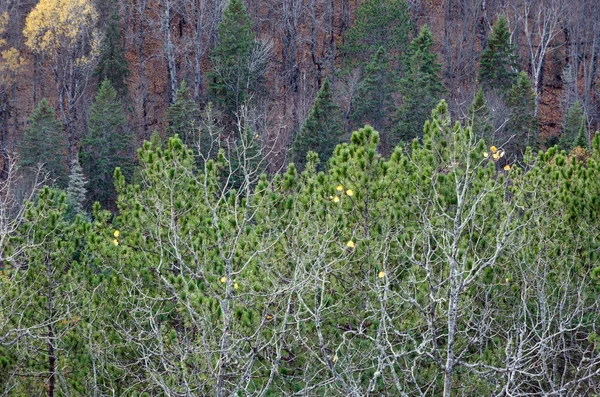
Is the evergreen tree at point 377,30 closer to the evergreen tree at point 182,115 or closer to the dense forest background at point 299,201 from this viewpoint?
the dense forest background at point 299,201

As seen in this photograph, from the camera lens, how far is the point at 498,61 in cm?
3659

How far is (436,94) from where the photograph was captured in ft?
112

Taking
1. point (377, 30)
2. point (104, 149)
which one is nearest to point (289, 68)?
point (377, 30)

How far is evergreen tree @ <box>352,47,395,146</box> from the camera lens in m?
35.0

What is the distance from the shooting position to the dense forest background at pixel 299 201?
294 inches

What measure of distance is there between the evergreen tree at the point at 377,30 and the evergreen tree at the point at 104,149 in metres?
12.6

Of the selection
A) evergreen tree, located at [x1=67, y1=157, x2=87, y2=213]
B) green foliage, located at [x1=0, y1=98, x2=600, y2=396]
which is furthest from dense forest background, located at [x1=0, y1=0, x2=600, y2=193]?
green foliage, located at [x1=0, y1=98, x2=600, y2=396]

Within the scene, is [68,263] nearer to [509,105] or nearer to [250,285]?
[250,285]

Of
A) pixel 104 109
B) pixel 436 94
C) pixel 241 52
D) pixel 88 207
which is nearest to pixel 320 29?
pixel 241 52

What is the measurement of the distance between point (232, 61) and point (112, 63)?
6542 mm

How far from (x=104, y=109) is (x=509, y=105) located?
17.5 metres

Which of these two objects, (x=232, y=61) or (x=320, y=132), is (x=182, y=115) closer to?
(x=232, y=61)

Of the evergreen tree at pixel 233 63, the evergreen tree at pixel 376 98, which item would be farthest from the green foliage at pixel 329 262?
the evergreen tree at pixel 233 63

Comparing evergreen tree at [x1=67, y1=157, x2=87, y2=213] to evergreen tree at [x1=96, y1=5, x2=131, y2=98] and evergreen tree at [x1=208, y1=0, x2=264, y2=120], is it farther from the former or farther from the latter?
evergreen tree at [x1=96, y1=5, x2=131, y2=98]
